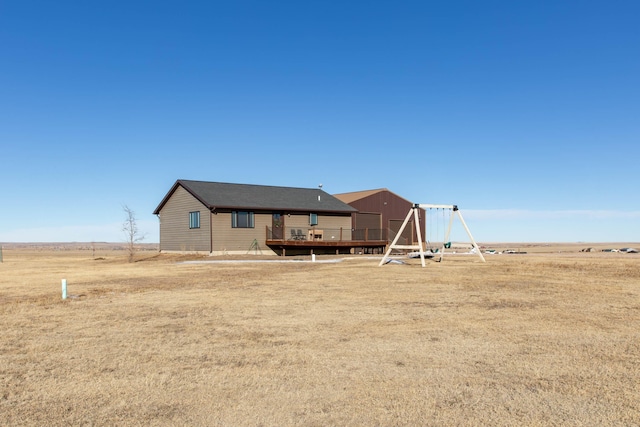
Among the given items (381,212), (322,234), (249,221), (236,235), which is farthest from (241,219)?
(381,212)

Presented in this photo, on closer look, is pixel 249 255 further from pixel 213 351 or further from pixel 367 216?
pixel 213 351

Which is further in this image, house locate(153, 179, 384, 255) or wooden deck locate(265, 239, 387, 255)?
wooden deck locate(265, 239, 387, 255)

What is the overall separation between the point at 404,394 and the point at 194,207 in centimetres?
3322

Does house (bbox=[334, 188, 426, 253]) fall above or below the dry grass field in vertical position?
above

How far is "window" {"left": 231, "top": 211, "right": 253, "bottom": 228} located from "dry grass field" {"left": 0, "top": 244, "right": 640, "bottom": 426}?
73.6 ft

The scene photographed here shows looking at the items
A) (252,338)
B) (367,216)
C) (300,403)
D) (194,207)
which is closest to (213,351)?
(252,338)

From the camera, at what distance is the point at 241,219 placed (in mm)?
36625

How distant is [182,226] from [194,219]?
209 cm

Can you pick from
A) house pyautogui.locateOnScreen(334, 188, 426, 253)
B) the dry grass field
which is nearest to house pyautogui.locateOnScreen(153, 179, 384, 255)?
house pyautogui.locateOnScreen(334, 188, 426, 253)

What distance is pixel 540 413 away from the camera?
4863 millimetres

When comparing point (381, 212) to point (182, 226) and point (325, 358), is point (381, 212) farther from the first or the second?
point (325, 358)

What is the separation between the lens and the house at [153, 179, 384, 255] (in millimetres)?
35688

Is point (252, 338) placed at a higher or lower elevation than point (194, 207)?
lower

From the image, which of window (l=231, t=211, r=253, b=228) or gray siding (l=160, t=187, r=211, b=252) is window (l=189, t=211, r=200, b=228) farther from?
window (l=231, t=211, r=253, b=228)
